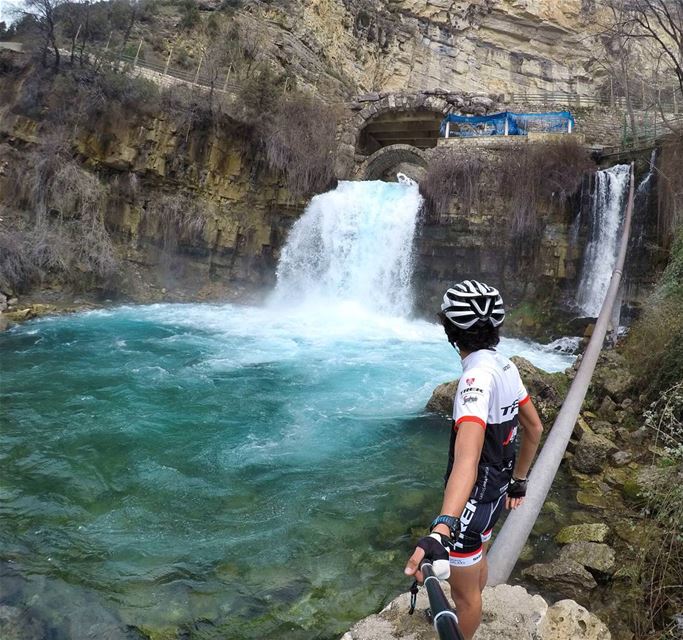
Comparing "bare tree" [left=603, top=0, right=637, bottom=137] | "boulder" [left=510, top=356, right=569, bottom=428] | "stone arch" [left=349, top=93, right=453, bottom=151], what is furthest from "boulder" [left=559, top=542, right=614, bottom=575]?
"stone arch" [left=349, top=93, right=453, bottom=151]

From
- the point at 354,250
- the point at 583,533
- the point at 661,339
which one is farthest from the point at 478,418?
the point at 354,250

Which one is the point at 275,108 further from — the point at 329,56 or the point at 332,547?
the point at 332,547

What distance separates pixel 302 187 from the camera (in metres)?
17.8

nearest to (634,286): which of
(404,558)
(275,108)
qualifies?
(404,558)

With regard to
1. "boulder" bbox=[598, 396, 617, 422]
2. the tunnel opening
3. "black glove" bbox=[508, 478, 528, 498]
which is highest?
the tunnel opening

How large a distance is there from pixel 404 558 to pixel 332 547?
64cm

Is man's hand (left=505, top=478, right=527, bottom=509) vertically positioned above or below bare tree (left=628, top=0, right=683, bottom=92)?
below

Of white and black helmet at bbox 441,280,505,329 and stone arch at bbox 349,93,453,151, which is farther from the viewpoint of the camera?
stone arch at bbox 349,93,453,151

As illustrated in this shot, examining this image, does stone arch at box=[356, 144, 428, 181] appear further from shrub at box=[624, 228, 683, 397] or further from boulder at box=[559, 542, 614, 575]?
boulder at box=[559, 542, 614, 575]

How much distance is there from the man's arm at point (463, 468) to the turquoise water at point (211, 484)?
2.34 meters

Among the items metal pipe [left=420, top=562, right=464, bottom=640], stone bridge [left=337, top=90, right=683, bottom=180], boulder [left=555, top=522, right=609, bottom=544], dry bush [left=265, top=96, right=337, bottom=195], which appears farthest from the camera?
stone bridge [left=337, top=90, right=683, bottom=180]

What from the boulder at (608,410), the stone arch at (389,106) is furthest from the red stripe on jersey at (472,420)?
the stone arch at (389,106)

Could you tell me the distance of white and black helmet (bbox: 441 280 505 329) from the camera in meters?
1.99

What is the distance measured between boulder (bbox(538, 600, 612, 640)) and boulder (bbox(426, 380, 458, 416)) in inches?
184
